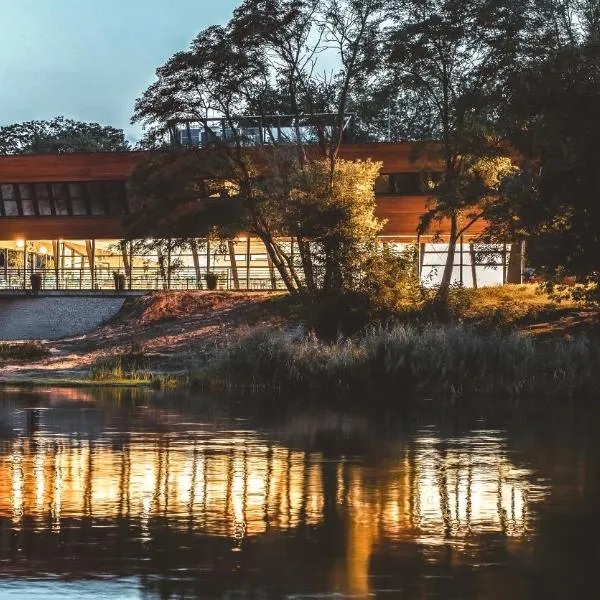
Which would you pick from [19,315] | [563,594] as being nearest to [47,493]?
[563,594]

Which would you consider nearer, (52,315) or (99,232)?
(52,315)

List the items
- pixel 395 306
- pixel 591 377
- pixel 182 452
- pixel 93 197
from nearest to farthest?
pixel 182 452 < pixel 591 377 < pixel 395 306 < pixel 93 197

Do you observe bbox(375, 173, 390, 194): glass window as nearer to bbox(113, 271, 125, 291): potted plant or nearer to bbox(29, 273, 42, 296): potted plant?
bbox(113, 271, 125, 291): potted plant

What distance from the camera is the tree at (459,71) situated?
160 feet

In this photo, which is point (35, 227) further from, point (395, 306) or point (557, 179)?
point (557, 179)

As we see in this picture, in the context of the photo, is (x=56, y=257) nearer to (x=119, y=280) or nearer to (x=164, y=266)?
(x=119, y=280)

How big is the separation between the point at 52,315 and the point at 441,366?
109ft

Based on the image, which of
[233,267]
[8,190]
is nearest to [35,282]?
[8,190]

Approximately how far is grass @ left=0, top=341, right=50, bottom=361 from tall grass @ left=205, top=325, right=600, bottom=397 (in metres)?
15.2

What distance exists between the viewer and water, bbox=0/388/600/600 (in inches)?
375

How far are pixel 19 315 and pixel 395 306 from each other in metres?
24.5

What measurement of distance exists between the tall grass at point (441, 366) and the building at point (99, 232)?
1273 inches

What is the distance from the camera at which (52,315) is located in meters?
62.1

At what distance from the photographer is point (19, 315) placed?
6275 centimetres
